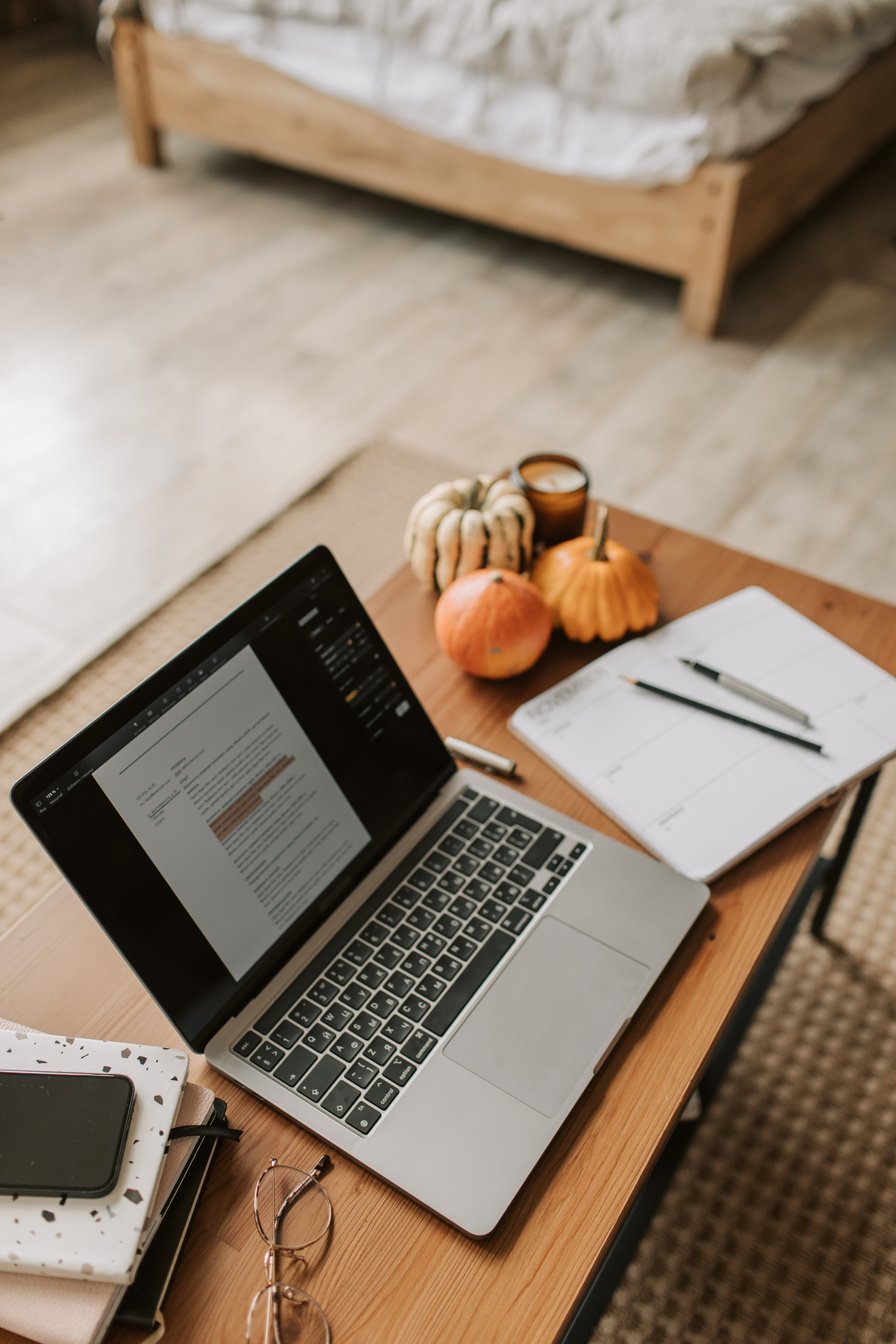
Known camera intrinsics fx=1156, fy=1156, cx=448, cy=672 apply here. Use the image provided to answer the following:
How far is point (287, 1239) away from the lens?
631 mm

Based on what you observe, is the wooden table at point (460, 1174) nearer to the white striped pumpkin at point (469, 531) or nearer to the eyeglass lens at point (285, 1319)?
the eyeglass lens at point (285, 1319)

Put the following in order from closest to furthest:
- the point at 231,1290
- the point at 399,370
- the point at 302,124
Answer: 1. the point at 231,1290
2. the point at 399,370
3. the point at 302,124

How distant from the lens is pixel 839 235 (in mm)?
2744

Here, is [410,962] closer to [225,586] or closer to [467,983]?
[467,983]

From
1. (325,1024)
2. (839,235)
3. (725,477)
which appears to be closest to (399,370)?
(725,477)

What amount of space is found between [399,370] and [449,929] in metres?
1.72

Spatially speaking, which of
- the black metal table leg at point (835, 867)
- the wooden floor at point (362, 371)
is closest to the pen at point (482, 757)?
the black metal table leg at point (835, 867)

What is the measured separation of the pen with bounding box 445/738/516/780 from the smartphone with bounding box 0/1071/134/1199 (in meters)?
0.37

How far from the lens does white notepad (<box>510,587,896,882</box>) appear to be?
2.79ft

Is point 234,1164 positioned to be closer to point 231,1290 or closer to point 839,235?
point 231,1290

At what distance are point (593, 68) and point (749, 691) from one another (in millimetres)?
1688

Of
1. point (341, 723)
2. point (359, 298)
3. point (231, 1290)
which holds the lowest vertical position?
point (359, 298)

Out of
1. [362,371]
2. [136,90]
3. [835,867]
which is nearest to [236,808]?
[835,867]

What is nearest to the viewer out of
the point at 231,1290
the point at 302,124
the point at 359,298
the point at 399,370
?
the point at 231,1290
